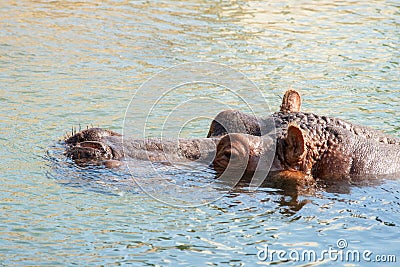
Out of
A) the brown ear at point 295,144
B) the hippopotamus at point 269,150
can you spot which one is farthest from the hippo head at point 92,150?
the brown ear at point 295,144

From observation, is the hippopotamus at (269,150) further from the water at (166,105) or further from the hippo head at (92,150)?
the water at (166,105)

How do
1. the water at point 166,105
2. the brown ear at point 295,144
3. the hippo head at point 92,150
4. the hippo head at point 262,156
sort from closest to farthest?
the water at point 166,105
the brown ear at point 295,144
the hippo head at point 262,156
the hippo head at point 92,150

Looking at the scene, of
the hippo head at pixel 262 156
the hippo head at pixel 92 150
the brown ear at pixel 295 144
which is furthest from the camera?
the hippo head at pixel 92 150

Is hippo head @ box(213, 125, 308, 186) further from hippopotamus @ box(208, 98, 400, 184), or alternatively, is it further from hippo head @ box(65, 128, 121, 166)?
hippo head @ box(65, 128, 121, 166)

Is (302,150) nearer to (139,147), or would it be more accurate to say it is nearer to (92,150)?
(139,147)

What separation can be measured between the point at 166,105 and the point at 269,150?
3543 mm

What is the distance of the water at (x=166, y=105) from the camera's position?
6.02 m

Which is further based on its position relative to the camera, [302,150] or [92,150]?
[92,150]

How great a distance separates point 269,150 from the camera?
670 cm

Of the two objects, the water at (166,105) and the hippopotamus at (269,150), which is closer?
the water at (166,105)

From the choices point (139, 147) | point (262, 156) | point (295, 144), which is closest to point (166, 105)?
point (139, 147)

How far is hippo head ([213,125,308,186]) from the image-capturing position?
658 cm

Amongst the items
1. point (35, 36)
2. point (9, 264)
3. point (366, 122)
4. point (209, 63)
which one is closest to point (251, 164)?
point (9, 264)

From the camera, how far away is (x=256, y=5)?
52.6 feet
